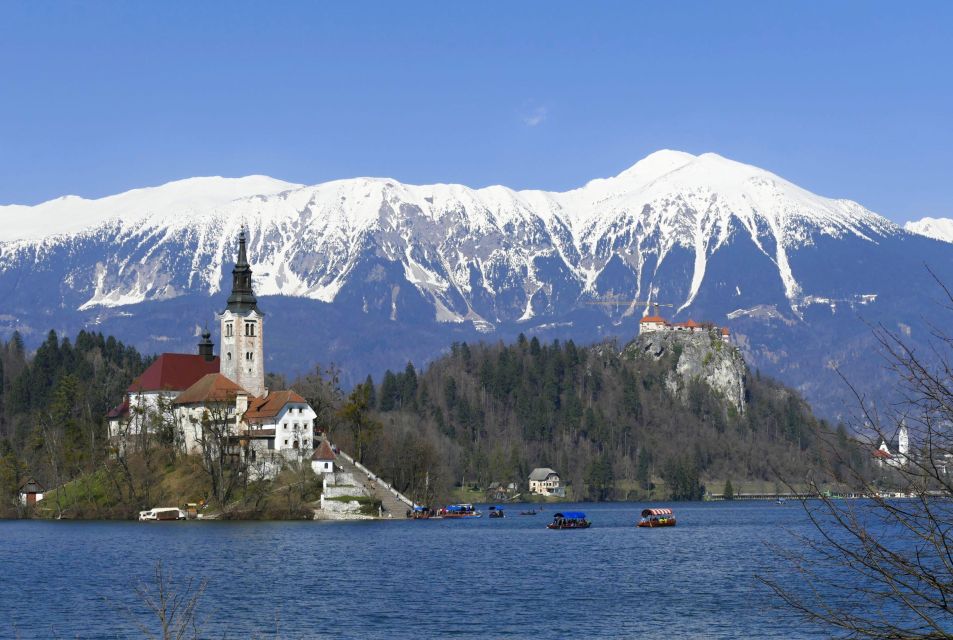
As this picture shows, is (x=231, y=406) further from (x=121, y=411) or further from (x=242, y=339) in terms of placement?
(x=121, y=411)

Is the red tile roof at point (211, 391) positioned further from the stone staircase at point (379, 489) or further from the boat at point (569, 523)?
the boat at point (569, 523)

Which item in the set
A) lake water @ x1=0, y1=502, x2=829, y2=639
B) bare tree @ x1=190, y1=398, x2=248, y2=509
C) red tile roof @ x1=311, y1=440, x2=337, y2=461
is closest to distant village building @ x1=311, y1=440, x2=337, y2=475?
red tile roof @ x1=311, y1=440, x2=337, y2=461

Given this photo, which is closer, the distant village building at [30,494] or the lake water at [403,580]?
the lake water at [403,580]

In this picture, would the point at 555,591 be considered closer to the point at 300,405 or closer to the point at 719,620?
the point at 719,620

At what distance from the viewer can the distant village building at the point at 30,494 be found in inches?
6752

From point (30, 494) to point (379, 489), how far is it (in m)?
45.2

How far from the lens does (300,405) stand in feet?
525

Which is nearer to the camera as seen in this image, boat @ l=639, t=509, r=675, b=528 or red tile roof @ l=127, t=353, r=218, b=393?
boat @ l=639, t=509, r=675, b=528

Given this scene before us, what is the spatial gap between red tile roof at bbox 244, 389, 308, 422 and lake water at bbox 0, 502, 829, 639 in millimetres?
19292

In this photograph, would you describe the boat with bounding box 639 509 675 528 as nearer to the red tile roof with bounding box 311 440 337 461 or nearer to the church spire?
the red tile roof with bounding box 311 440 337 461

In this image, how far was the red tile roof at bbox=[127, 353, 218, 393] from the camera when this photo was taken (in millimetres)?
178875

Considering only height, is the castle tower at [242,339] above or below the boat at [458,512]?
above

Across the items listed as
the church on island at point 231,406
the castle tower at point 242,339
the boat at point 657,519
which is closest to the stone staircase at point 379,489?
the church on island at point 231,406

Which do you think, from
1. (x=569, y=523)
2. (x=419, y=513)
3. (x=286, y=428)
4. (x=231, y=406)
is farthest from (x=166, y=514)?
(x=569, y=523)
